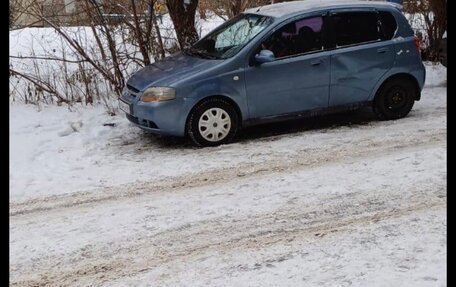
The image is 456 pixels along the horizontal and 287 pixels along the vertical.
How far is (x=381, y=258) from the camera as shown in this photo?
4.11 metres

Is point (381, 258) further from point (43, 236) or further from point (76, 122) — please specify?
point (76, 122)

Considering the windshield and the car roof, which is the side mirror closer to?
the windshield

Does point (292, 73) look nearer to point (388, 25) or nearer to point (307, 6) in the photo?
point (307, 6)

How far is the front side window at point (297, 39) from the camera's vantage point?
751 cm

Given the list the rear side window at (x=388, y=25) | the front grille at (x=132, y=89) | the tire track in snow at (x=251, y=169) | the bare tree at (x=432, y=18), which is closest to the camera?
the tire track in snow at (x=251, y=169)

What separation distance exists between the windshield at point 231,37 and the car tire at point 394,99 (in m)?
2.06

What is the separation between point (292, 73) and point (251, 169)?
1831mm

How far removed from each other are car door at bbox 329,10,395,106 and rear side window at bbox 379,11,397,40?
64mm

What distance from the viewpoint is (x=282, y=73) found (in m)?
7.44

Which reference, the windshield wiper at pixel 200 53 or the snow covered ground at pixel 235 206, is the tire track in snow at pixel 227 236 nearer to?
Result: the snow covered ground at pixel 235 206

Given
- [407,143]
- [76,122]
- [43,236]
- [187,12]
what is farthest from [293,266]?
[187,12]

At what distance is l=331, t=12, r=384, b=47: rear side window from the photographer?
7816mm

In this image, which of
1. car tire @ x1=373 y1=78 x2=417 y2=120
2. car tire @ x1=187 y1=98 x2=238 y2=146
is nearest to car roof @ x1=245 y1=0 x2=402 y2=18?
car tire @ x1=373 y1=78 x2=417 y2=120

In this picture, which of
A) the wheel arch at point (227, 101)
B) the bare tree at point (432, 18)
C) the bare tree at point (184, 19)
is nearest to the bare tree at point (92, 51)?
the bare tree at point (184, 19)
